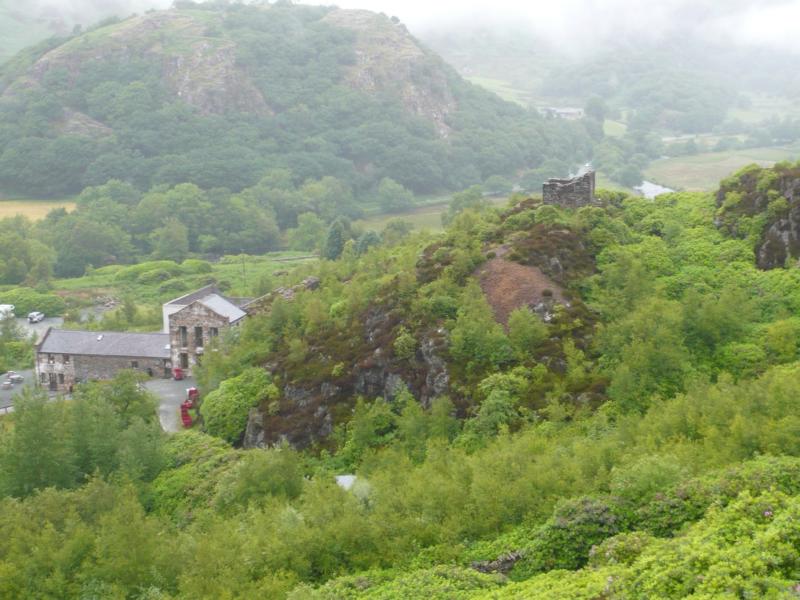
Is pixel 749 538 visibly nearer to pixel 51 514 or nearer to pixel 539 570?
pixel 539 570

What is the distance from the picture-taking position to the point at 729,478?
73.9ft

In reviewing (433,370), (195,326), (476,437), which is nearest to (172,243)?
(195,326)

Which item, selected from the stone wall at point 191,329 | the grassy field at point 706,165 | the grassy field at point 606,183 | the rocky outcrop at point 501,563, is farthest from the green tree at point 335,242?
the rocky outcrop at point 501,563

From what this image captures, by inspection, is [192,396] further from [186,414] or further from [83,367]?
[83,367]

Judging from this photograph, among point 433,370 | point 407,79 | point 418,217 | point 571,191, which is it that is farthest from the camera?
point 407,79

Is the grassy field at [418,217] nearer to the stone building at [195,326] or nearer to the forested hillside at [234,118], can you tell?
the forested hillside at [234,118]

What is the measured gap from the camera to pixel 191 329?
62938 millimetres

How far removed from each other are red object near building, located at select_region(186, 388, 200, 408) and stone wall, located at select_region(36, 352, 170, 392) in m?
8.98

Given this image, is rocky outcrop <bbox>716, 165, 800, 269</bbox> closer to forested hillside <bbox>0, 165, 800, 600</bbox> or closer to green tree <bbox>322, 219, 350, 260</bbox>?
forested hillside <bbox>0, 165, 800, 600</bbox>

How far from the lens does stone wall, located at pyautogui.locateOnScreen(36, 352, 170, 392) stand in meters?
64.9

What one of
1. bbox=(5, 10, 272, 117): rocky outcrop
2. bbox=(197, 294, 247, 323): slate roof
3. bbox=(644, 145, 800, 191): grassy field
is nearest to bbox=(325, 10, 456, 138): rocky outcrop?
bbox=(5, 10, 272, 117): rocky outcrop

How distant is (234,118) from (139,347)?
11712cm

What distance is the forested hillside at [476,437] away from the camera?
74.1 feet

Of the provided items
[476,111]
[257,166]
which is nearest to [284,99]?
[257,166]
